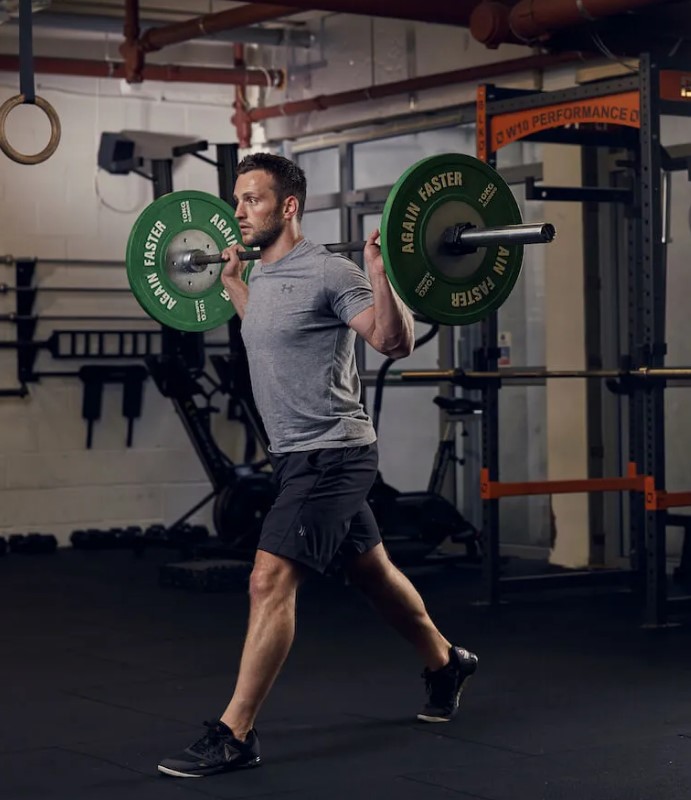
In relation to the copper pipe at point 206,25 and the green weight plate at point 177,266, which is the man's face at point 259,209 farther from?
the copper pipe at point 206,25

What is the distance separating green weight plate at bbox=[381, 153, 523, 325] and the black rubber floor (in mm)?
1022

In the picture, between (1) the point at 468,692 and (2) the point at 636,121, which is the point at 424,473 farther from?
(1) the point at 468,692

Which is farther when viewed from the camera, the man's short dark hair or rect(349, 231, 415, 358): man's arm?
the man's short dark hair

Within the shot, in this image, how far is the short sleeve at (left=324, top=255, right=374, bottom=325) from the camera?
335cm

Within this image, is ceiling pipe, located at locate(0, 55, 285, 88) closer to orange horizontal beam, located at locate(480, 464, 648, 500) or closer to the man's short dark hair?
orange horizontal beam, located at locate(480, 464, 648, 500)

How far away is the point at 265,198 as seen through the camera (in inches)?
138

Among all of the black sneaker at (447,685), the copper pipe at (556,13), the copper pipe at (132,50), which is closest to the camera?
the black sneaker at (447,685)

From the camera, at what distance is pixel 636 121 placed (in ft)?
17.5

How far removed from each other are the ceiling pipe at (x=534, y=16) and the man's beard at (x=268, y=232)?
246cm

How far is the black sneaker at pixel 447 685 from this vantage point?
149 inches

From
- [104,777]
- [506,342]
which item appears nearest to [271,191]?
[104,777]

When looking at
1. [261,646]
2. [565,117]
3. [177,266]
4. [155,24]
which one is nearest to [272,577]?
[261,646]

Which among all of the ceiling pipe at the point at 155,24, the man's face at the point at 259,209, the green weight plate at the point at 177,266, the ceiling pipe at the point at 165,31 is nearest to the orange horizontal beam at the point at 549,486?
the green weight plate at the point at 177,266

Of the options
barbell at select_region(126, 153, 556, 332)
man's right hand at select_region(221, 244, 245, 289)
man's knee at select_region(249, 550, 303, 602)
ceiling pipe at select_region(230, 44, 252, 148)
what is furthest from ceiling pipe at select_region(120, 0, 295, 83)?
man's knee at select_region(249, 550, 303, 602)
